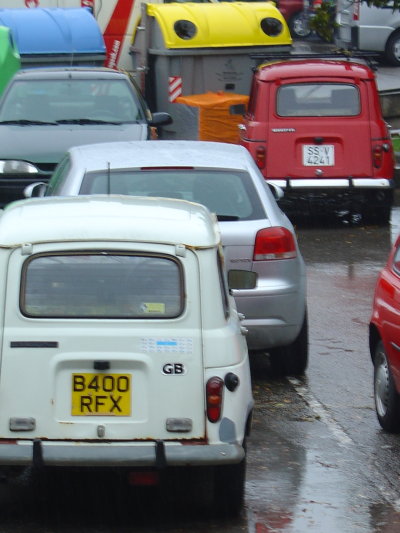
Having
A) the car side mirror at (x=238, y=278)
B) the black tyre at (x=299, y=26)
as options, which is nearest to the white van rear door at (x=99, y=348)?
the car side mirror at (x=238, y=278)

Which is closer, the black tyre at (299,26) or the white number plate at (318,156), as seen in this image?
the white number plate at (318,156)

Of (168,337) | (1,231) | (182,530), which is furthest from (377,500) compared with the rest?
(1,231)

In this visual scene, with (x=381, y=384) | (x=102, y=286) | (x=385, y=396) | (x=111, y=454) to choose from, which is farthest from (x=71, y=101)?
(x=111, y=454)

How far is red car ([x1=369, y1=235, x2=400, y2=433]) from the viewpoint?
310 inches

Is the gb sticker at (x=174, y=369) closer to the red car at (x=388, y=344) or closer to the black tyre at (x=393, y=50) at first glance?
the red car at (x=388, y=344)

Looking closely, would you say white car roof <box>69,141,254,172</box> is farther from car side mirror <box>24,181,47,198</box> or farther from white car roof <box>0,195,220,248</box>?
white car roof <box>0,195,220,248</box>

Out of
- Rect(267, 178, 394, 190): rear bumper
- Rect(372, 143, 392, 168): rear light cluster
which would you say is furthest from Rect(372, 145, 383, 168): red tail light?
Rect(267, 178, 394, 190): rear bumper

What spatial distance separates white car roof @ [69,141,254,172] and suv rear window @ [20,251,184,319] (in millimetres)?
3096

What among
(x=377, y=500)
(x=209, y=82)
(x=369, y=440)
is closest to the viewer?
(x=377, y=500)

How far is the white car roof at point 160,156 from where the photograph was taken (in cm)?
927

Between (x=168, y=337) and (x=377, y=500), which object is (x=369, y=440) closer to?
(x=377, y=500)

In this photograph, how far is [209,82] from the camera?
21.8 m

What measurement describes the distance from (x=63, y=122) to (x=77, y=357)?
31.6ft

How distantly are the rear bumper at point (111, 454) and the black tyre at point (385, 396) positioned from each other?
2250mm
